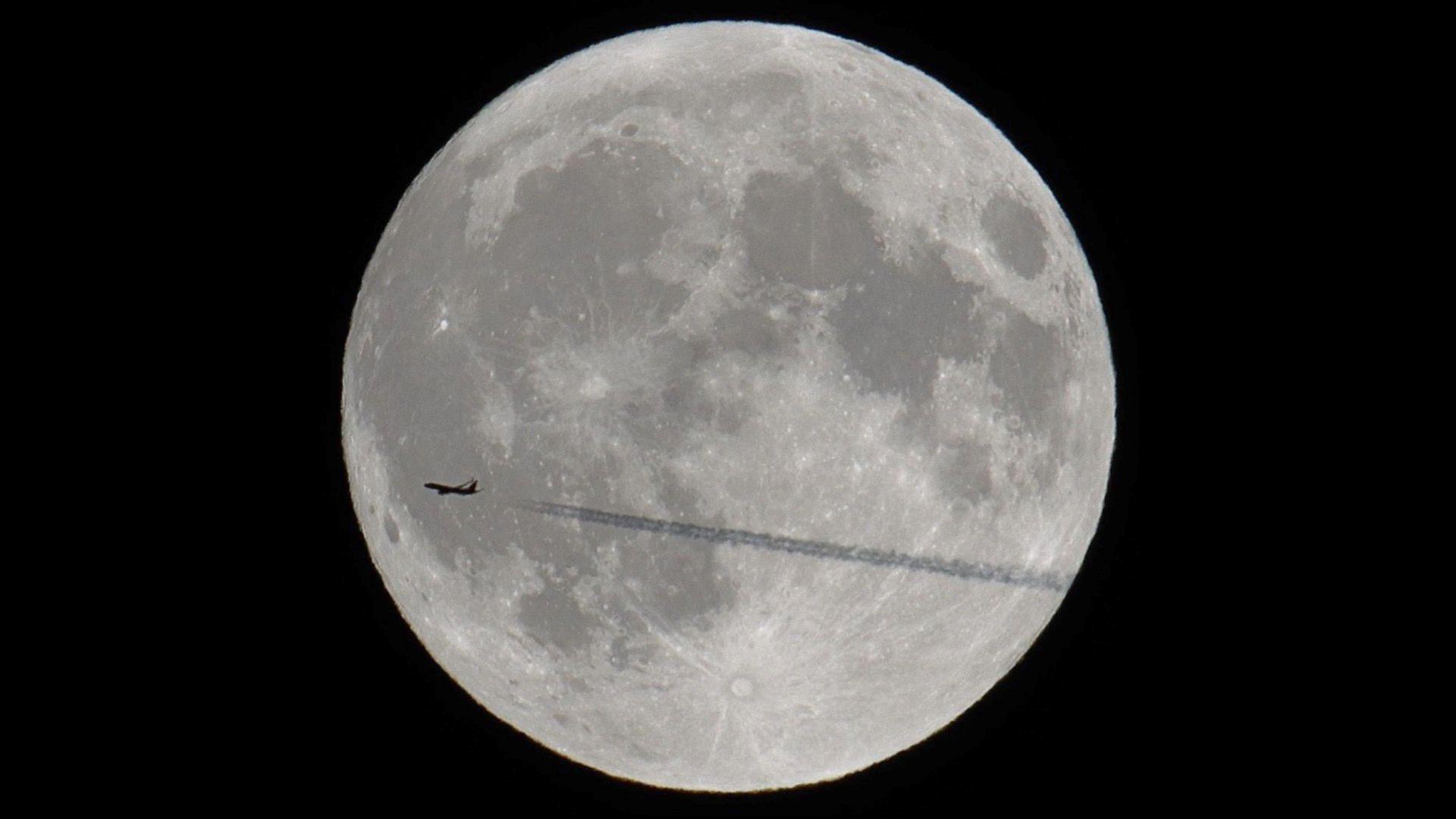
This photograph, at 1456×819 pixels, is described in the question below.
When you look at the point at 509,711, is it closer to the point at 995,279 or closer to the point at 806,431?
the point at 806,431

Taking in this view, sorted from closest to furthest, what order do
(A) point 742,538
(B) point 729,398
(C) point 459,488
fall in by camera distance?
(B) point 729,398 → (A) point 742,538 → (C) point 459,488

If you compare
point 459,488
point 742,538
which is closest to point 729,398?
point 742,538

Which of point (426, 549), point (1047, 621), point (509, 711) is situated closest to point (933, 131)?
point (1047, 621)

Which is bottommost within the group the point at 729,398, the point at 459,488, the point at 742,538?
the point at 742,538

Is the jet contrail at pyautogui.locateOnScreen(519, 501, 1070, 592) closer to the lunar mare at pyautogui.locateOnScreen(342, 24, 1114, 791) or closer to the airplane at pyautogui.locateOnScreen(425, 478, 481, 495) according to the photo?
the lunar mare at pyautogui.locateOnScreen(342, 24, 1114, 791)

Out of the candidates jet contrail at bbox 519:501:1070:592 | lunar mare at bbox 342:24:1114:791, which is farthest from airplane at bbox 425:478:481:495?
jet contrail at bbox 519:501:1070:592

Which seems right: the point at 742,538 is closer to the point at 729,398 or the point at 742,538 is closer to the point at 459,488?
the point at 729,398

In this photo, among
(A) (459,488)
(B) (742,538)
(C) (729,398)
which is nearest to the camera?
(C) (729,398)
